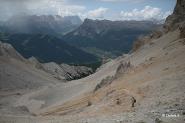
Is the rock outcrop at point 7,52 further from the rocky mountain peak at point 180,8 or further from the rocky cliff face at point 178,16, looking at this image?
the rocky mountain peak at point 180,8

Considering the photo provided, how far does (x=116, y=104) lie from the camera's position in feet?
146

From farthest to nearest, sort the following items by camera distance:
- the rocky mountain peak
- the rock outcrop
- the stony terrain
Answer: the rock outcrop, the rocky mountain peak, the stony terrain

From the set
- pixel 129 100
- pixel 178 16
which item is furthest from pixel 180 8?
pixel 129 100

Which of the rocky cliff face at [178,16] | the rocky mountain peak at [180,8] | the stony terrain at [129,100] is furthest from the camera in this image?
the rocky mountain peak at [180,8]

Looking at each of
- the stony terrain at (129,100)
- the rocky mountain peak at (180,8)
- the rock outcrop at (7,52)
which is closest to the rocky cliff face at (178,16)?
the rocky mountain peak at (180,8)

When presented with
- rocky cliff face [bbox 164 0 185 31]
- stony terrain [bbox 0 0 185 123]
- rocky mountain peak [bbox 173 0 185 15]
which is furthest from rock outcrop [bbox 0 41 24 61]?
rocky mountain peak [bbox 173 0 185 15]

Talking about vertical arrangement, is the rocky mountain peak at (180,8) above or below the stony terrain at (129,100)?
above

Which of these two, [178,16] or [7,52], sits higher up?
[7,52]

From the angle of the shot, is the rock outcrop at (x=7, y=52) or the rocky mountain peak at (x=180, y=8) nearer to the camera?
the rocky mountain peak at (x=180, y=8)

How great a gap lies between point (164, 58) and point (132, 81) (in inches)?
444

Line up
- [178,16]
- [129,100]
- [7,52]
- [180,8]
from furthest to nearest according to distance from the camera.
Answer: [7,52]
[180,8]
[178,16]
[129,100]

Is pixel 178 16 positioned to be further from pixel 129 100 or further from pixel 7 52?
pixel 129 100

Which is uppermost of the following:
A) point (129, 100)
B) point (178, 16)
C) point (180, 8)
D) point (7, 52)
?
point (180, 8)

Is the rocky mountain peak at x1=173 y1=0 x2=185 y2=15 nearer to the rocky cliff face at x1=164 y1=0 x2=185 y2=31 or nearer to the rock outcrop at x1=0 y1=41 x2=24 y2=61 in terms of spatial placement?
the rocky cliff face at x1=164 y1=0 x2=185 y2=31
